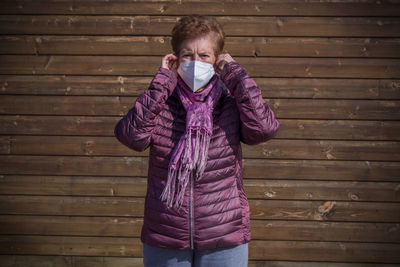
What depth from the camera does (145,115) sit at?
1751 millimetres

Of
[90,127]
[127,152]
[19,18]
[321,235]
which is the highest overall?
[19,18]

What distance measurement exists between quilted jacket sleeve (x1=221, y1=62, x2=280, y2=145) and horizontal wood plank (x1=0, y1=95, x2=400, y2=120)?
5.43 ft

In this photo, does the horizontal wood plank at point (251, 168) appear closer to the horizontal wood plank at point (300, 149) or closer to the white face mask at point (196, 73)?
the horizontal wood plank at point (300, 149)

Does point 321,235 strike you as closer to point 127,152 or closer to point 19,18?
point 127,152

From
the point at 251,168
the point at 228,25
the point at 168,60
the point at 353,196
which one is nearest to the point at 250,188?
the point at 251,168

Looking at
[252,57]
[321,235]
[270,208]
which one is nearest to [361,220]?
[321,235]

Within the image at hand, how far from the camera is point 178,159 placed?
1.71 metres

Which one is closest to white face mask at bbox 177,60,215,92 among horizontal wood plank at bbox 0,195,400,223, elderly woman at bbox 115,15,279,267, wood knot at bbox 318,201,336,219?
elderly woman at bbox 115,15,279,267

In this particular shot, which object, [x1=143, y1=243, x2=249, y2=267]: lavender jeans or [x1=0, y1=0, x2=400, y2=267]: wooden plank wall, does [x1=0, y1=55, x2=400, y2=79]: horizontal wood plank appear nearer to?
[x1=0, y1=0, x2=400, y2=267]: wooden plank wall

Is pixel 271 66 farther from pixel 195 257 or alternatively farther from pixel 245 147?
pixel 195 257

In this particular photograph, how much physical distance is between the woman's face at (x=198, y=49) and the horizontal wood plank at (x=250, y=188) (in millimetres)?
1854

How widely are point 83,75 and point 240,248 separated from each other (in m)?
2.34

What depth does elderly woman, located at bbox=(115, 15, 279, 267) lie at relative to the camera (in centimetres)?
171

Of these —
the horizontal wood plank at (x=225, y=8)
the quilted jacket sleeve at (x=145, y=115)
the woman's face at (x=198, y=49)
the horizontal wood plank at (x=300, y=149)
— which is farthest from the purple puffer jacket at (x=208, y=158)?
the horizontal wood plank at (x=225, y=8)
